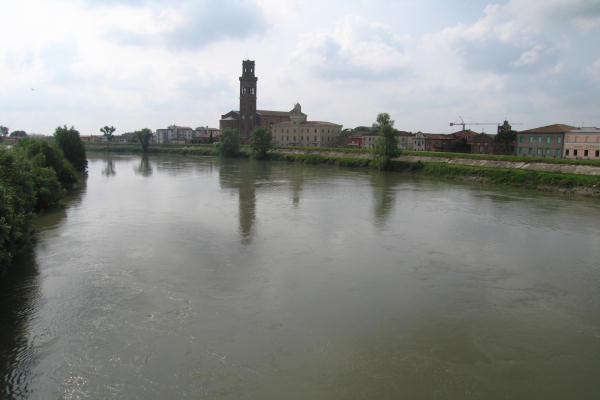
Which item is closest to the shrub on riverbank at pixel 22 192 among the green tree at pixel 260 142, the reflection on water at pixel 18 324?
the reflection on water at pixel 18 324

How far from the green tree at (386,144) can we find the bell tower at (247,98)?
5493 cm

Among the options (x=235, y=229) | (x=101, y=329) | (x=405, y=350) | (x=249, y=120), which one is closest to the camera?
(x=405, y=350)

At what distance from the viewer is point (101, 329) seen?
8.54 metres

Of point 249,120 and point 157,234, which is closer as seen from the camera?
point 157,234

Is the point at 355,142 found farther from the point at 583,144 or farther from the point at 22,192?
the point at 22,192

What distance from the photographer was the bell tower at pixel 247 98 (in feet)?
324

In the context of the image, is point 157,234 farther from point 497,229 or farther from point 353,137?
point 353,137

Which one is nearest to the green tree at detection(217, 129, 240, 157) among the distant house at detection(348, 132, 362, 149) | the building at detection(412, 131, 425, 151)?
the distant house at detection(348, 132, 362, 149)

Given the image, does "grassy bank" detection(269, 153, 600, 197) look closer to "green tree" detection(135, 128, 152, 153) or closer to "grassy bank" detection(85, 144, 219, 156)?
"grassy bank" detection(85, 144, 219, 156)

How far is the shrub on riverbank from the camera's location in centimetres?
1056

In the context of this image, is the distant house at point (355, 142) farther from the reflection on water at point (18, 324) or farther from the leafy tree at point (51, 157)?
the reflection on water at point (18, 324)

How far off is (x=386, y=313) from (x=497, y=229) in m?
10.9

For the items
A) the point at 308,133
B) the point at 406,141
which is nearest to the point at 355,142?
the point at 406,141

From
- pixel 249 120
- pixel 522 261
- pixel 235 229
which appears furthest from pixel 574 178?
pixel 249 120
